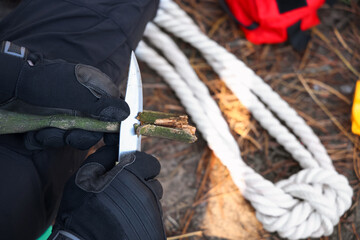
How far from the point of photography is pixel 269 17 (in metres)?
1.27

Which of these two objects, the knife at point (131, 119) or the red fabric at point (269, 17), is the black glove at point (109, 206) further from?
the red fabric at point (269, 17)

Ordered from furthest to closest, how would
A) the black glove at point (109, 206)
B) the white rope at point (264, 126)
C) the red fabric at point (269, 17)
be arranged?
the red fabric at point (269, 17) → the white rope at point (264, 126) → the black glove at point (109, 206)

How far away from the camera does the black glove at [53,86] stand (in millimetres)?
748

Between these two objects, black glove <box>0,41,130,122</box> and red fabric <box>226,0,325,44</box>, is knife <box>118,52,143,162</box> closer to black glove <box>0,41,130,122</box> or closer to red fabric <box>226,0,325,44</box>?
black glove <box>0,41,130,122</box>

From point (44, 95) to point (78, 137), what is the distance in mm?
117

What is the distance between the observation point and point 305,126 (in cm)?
122

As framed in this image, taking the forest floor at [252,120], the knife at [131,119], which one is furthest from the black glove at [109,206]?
the forest floor at [252,120]

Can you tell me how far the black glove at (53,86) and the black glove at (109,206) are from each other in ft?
0.40

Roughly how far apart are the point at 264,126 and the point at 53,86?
0.76 meters

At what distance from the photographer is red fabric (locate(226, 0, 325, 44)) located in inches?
49.9

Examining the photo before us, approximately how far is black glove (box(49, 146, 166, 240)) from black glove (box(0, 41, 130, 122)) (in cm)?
12

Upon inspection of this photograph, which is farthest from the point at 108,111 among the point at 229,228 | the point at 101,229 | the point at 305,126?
the point at 305,126

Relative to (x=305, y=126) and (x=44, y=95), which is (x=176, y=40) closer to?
(x=305, y=126)

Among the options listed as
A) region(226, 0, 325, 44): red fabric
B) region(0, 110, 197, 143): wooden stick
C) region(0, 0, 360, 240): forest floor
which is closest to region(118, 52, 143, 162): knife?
region(0, 110, 197, 143): wooden stick
